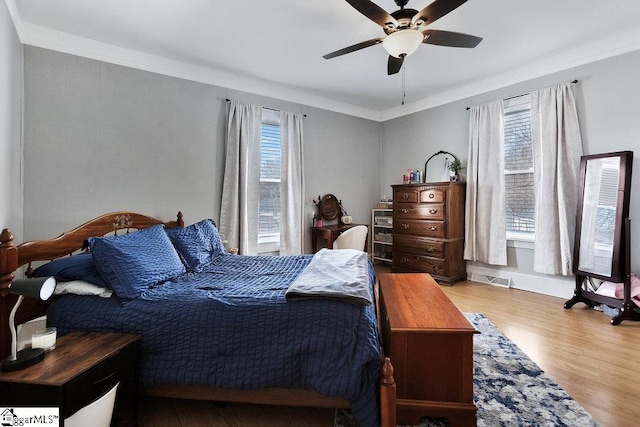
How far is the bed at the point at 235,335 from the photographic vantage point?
1384mm

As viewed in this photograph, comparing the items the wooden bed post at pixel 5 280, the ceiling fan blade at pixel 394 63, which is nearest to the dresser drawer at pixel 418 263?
the ceiling fan blade at pixel 394 63

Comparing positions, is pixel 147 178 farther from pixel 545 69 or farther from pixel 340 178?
pixel 545 69

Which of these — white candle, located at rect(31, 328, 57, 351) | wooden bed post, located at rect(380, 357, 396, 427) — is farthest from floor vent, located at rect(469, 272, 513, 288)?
white candle, located at rect(31, 328, 57, 351)

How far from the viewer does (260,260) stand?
9.07 ft

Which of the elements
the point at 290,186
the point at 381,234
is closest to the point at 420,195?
the point at 381,234

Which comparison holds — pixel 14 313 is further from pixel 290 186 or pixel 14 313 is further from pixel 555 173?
pixel 555 173

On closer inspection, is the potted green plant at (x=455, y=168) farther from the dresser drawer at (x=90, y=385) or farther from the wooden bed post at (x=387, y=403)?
the dresser drawer at (x=90, y=385)

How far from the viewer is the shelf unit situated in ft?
16.6

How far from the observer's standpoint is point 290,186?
4270 millimetres

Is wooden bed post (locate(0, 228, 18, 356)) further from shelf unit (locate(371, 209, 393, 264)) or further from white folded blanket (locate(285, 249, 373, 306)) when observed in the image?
shelf unit (locate(371, 209, 393, 264))

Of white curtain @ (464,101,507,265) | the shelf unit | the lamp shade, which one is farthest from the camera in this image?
the shelf unit

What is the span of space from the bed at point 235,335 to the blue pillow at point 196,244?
24.6 inches

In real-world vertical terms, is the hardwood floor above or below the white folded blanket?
below

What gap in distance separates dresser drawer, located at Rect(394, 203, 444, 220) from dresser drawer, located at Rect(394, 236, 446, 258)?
12.8 inches
